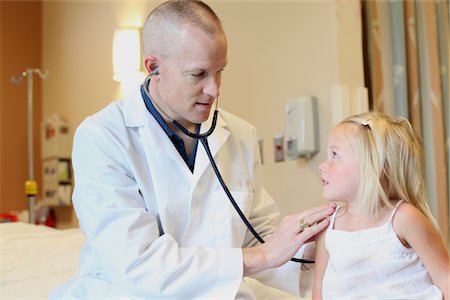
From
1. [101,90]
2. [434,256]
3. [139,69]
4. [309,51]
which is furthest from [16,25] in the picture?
[434,256]

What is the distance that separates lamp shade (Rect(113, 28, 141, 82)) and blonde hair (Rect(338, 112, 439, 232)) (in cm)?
159

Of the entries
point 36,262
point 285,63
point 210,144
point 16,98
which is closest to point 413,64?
point 285,63

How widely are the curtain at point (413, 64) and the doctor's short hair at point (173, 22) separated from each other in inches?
Answer: 39.6

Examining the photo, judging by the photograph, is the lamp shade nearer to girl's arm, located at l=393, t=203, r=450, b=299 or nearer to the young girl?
the young girl

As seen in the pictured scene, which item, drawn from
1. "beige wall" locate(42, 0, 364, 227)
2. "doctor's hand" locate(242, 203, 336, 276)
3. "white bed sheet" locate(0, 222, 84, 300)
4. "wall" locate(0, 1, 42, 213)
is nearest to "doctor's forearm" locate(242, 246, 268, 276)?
"doctor's hand" locate(242, 203, 336, 276)

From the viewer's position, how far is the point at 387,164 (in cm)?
120

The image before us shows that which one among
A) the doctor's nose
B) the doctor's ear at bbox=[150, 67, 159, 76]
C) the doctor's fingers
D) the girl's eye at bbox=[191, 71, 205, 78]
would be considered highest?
the doctor's ear at bbox=[150, 67, 159, 76]

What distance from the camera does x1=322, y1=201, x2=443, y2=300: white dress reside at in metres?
1.14

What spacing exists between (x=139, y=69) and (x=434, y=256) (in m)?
1.75

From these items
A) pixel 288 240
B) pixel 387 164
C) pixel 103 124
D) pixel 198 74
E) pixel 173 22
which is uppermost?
pixel 173 22

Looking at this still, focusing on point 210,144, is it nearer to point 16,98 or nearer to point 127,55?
point 127,55

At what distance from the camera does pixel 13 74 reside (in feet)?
12.7

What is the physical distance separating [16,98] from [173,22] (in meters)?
2.73

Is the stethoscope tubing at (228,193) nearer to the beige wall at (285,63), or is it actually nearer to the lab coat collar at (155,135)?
the lab coat collar at (155,135)
